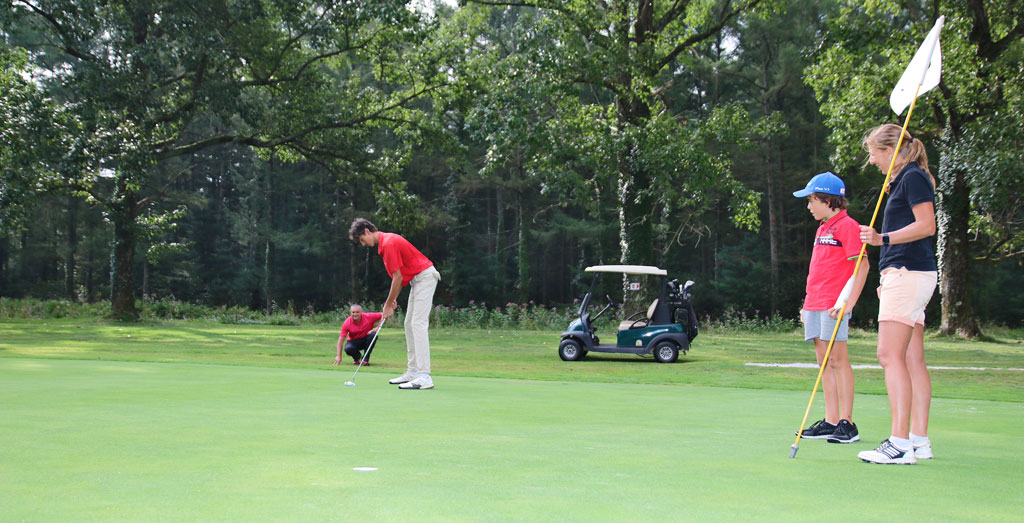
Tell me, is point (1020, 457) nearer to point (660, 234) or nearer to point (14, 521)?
point (14, 521)

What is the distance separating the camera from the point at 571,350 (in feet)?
51.0

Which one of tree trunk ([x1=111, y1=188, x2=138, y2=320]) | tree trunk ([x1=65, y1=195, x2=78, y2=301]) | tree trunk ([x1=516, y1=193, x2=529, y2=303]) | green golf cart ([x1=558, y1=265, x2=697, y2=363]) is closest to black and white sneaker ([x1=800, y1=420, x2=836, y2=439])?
green golf cart ([x1=558, y1=265, x2=697, y2=363])

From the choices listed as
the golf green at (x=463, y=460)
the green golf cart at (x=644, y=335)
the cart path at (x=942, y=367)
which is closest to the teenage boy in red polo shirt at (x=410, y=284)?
the golf green at (x=463, y=460)

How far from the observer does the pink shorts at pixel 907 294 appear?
443cm

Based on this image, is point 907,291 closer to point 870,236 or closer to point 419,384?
point 870,236

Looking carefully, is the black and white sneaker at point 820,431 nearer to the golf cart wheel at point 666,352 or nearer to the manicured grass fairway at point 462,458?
the manicured grass fairway at point 462,458

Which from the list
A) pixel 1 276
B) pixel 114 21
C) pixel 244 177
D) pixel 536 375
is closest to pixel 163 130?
pixel 114 21

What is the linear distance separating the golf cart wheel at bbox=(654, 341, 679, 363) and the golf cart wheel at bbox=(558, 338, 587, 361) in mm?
1327

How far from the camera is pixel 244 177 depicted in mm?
55219

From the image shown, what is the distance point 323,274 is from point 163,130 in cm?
3336

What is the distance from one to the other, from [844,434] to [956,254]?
2268cm

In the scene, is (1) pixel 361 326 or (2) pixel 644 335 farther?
(2) pixel 644 335

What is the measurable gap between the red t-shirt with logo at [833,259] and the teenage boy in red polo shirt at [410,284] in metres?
4.11

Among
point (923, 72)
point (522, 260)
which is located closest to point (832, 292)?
point (923, 72)
